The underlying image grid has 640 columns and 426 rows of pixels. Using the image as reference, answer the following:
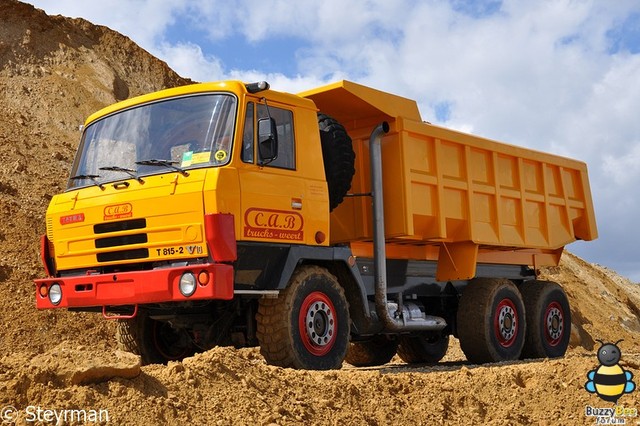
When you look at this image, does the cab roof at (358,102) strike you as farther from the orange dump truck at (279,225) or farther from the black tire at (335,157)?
the black tire at (335,157)

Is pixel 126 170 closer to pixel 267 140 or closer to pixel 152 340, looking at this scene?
pixel 267 140

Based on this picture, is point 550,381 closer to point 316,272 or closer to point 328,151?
point 316,272

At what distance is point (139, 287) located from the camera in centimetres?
808

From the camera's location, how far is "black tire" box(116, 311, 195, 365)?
9922mm

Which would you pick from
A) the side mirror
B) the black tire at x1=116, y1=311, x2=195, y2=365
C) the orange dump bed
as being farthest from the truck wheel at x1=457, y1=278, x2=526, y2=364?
the side mirror

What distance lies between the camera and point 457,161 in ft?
36.8

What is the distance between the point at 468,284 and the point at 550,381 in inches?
151

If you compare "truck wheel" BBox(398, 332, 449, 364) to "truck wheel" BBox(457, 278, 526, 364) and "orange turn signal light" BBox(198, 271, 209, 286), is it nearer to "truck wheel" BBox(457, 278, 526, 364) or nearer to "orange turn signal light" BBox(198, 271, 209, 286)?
"truck wheel" BBox(457, 278, 526, 364)

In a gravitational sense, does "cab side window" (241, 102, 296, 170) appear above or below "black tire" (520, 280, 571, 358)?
above

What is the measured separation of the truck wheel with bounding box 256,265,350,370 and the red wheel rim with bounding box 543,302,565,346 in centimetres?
480

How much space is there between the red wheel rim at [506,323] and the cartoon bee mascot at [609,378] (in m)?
3.33

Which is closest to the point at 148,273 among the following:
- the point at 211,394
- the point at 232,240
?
the point at 232,240

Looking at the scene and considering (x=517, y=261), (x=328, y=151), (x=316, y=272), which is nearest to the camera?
(x=316, y=272)

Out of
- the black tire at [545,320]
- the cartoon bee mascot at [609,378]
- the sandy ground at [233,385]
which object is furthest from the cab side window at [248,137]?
the black tire at [545,320]
